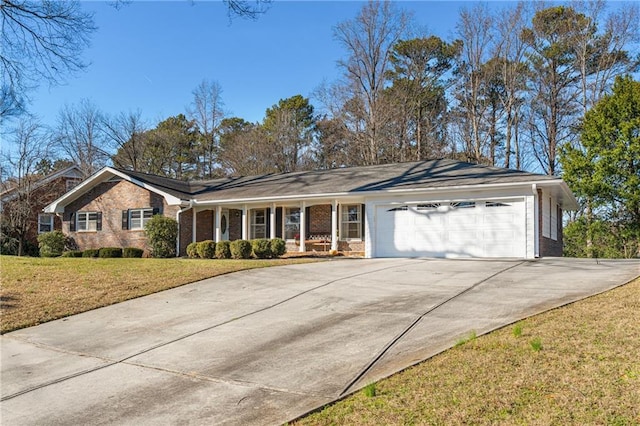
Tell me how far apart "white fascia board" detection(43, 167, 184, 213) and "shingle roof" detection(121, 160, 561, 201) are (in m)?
0.37

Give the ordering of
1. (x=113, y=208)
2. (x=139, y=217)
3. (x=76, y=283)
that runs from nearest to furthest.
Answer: (x=76, y=283) < (x=139, y=217) < (x=113, y=208)

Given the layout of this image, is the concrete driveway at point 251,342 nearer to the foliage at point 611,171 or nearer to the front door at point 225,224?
the front door at point 225,224

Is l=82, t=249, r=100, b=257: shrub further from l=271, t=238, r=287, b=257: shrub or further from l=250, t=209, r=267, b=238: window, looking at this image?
l=271, t=238, r=287, b=257: shrub

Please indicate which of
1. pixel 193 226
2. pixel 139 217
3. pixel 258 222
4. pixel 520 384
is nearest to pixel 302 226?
pixel 258 222

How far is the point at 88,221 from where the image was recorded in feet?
82.1

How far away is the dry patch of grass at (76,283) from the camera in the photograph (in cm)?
1035

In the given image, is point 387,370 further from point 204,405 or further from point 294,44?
point 294,44

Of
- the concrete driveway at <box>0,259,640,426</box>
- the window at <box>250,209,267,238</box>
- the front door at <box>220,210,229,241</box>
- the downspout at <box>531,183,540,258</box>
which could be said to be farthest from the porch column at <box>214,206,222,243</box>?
the downspout at <box>531,183,540,258</box>

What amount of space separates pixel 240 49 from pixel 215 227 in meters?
8.79

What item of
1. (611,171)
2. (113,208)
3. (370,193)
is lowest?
(113,208)

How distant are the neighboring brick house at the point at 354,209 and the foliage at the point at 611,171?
123 centimetres

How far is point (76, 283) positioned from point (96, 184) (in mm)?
13688

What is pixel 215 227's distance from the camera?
78.2 feet

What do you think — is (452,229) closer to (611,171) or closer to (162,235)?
(611,171)
